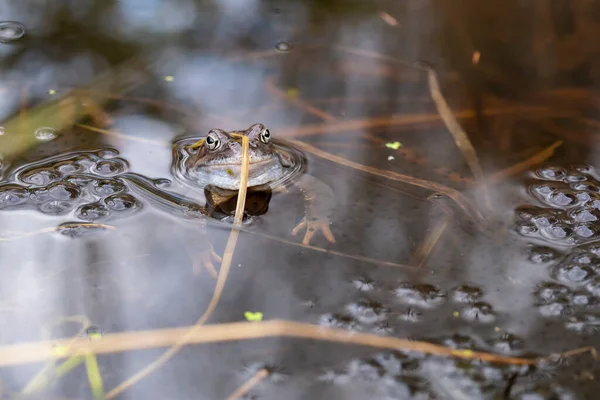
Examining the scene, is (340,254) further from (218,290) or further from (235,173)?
(235,173)

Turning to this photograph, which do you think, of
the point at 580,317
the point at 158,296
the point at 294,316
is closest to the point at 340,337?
the point at 294,316

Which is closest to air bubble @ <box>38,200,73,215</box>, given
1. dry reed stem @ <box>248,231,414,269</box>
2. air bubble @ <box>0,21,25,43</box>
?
dry reed stem @ <box>248,231,414,269</box>

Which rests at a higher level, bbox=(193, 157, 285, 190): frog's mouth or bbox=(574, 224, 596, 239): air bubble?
bbox=(574, 224, 596, 239): air bubble

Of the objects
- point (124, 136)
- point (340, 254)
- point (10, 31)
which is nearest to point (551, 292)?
point (340, 254)

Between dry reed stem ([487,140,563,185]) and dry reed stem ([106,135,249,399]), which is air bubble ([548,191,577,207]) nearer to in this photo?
dry reed stem ([487,140,563,185])

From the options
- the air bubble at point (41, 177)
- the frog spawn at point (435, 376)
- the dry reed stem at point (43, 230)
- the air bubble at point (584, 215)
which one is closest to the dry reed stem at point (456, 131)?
the air bubble at point (584, 215)

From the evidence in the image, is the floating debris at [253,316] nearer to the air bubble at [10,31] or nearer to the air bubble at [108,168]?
the air bubble at [108,168]
